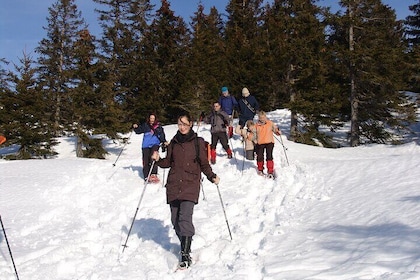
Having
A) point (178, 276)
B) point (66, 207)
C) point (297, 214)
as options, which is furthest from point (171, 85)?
point (178, 276)

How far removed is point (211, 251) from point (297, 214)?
2.14 meters

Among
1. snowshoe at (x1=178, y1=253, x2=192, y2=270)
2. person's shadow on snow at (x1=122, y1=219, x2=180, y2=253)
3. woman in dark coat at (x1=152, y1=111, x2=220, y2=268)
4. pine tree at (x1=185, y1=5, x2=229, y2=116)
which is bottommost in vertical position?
person's shadow on snow at (x1=122, y1=219, x2=180, y2=253)

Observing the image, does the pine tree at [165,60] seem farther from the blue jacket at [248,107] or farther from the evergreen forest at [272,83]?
the blue jacket at [248,107]

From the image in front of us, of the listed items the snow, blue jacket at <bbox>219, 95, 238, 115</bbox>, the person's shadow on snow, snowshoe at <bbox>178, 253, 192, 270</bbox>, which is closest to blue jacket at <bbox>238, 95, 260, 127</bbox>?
blue jacket at <bbox>219, 95, 238, 115</bbox>

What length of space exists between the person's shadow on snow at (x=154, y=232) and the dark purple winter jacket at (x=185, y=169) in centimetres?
113

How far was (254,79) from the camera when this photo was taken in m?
22.0

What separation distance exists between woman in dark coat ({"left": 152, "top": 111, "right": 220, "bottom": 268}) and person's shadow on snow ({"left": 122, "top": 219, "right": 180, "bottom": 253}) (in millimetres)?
820

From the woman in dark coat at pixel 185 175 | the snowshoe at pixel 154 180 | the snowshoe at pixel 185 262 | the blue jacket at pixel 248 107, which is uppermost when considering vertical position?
the blue jacket at pixel 248 107

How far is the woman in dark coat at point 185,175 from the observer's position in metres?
5.20

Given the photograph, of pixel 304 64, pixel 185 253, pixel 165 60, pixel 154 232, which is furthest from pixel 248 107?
pixel 165 60

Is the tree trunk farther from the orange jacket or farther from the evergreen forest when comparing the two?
the orange jacket

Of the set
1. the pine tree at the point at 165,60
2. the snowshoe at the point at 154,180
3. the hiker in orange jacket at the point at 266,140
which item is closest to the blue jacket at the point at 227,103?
the hiker in orange jacket at the point at 266,140

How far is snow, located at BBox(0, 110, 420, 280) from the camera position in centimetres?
461

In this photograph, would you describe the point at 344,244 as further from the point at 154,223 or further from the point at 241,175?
the point at 241,175
